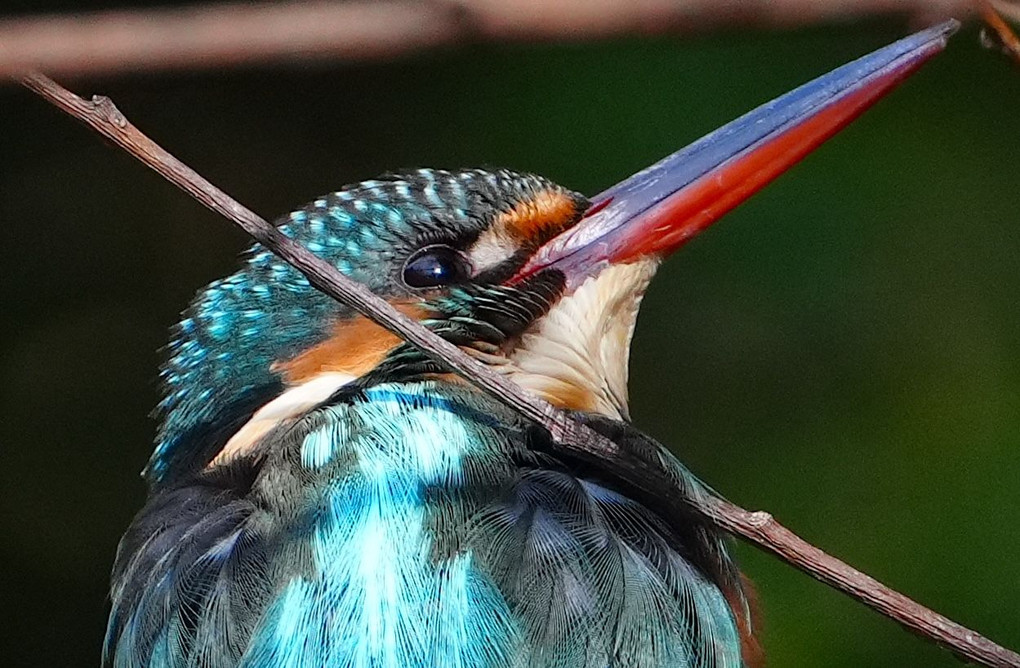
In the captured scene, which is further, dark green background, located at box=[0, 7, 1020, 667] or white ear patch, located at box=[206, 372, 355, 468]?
dark green background, located at box=[0, 7, 1020, 667]

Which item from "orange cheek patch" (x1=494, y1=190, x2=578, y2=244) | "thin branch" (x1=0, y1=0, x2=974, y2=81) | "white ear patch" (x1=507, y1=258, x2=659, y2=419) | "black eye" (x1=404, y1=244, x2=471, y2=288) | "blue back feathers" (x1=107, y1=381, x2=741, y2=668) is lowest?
"blue back feathers" (x1=107, y1=381, x2=741, y2=668)

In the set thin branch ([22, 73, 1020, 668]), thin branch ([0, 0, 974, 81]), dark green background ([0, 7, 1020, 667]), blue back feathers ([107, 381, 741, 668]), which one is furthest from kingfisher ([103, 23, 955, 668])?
thin branch ([0, 0, 974, 81])

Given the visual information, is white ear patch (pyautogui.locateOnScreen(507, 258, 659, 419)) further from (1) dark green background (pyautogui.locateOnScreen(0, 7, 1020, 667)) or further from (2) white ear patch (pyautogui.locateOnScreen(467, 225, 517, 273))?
(1) dark green background (pyautogui.locateOnScreen(0, 7, 1020, 667))

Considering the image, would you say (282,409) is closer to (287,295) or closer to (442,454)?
(287,295)

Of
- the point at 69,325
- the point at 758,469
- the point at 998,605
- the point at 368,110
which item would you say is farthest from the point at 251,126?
the point at 998,605

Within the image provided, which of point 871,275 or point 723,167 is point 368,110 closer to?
point 871,275

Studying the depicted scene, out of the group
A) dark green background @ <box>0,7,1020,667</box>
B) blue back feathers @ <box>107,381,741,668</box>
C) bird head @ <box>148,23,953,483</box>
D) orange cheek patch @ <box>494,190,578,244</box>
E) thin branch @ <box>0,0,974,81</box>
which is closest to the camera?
thin branch @ <box>0,0,974,81</box>

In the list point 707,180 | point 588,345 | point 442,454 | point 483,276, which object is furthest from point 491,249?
point 442,454
